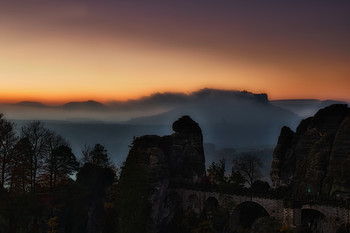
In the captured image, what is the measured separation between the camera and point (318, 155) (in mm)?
65375

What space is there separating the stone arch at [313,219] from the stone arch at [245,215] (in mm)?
8701

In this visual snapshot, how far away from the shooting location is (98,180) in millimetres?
77500

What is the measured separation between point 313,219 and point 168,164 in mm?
28459

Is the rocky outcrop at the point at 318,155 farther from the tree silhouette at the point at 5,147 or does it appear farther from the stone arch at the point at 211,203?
the tree silhouette at the point at 5,147

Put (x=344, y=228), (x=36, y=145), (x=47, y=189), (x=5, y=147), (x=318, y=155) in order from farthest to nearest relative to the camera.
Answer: (x=47, y=189) < (x=36, y=145) < (x=318, y=155) < (x=5, y=147) < (x=344, y=228)

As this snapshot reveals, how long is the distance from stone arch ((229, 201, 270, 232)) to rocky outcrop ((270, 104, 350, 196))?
7284mm

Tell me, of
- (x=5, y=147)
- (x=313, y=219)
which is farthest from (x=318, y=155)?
(x=5, y=147)

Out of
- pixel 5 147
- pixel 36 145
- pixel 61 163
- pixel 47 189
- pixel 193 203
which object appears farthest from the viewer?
pixel 193 203

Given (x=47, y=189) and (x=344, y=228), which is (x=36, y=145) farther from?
(x=344, y=228)

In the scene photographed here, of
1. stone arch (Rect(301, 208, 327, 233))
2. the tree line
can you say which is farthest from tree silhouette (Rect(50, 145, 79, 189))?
stone arch (Rect(301, 208, 327, 233))

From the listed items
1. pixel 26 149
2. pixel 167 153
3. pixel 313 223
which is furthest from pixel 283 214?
pixel 26 149

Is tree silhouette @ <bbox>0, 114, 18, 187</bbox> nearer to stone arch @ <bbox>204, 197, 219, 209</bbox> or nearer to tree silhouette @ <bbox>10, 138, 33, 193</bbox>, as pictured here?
tree silhouette @ <bbox>10, 138, 33, 193</bbox>

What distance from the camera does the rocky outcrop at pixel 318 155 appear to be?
61188 mm

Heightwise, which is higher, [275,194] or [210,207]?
[275,194]
